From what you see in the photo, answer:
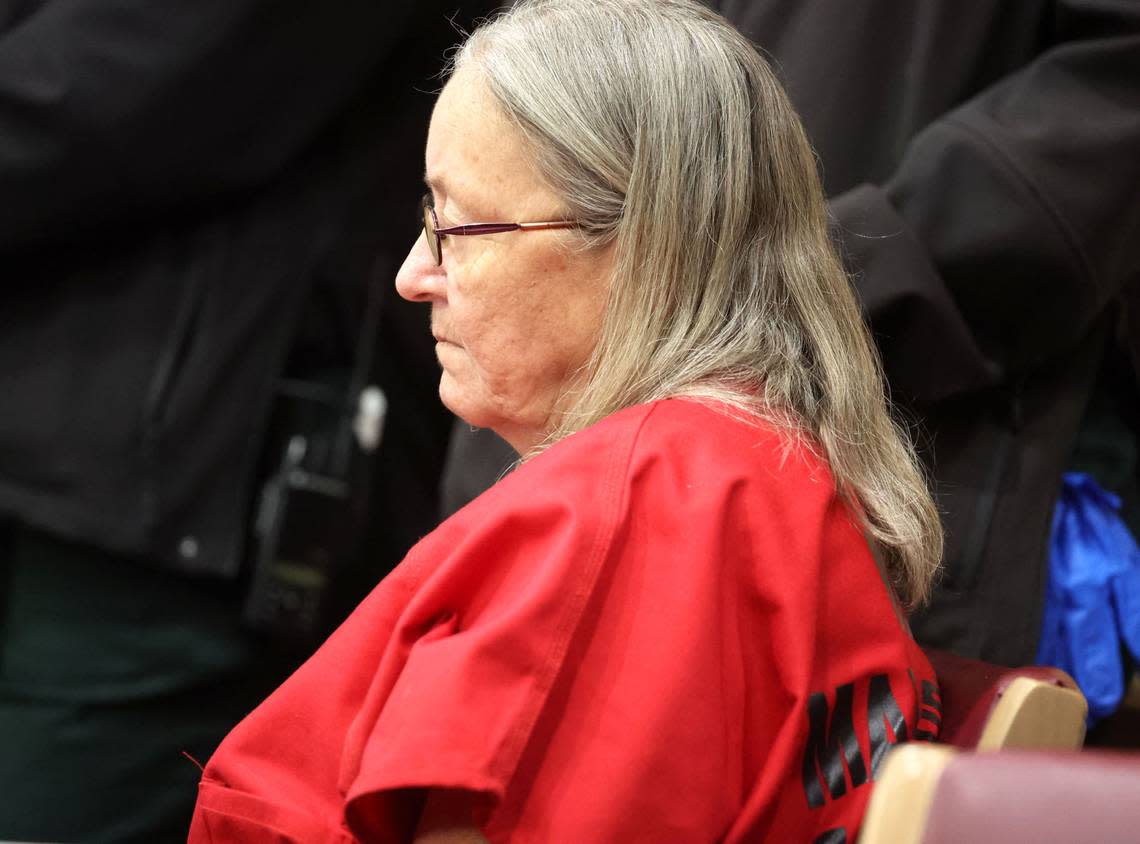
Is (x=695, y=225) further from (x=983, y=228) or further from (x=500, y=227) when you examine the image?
(x=983, y=228)

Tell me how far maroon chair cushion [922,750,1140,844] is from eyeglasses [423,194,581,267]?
637mm

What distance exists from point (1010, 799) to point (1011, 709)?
392 millimetres

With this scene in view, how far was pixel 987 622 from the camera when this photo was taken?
1509 mm

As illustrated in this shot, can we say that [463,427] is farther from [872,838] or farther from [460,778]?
[872,838]

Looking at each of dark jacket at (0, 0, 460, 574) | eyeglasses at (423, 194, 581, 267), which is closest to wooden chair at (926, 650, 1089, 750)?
eyeglasses at (423, 194, 581, 267)

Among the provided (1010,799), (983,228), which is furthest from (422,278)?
(1010,799)

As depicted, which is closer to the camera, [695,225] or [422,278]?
[695,225]

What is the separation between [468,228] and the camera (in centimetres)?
120

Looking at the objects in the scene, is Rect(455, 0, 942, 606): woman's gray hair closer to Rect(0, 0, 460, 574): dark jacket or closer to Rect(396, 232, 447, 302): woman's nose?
Rect(396, 232, 447, 302): woman's nose

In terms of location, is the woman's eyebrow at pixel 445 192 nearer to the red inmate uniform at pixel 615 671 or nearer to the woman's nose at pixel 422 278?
the woman's nose at pixel 422 278

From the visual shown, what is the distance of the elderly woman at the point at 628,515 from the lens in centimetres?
94

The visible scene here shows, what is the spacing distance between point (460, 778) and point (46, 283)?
4.14ft

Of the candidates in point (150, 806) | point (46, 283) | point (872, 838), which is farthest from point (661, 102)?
point (150, 806)

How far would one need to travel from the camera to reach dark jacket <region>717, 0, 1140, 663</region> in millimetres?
1477
